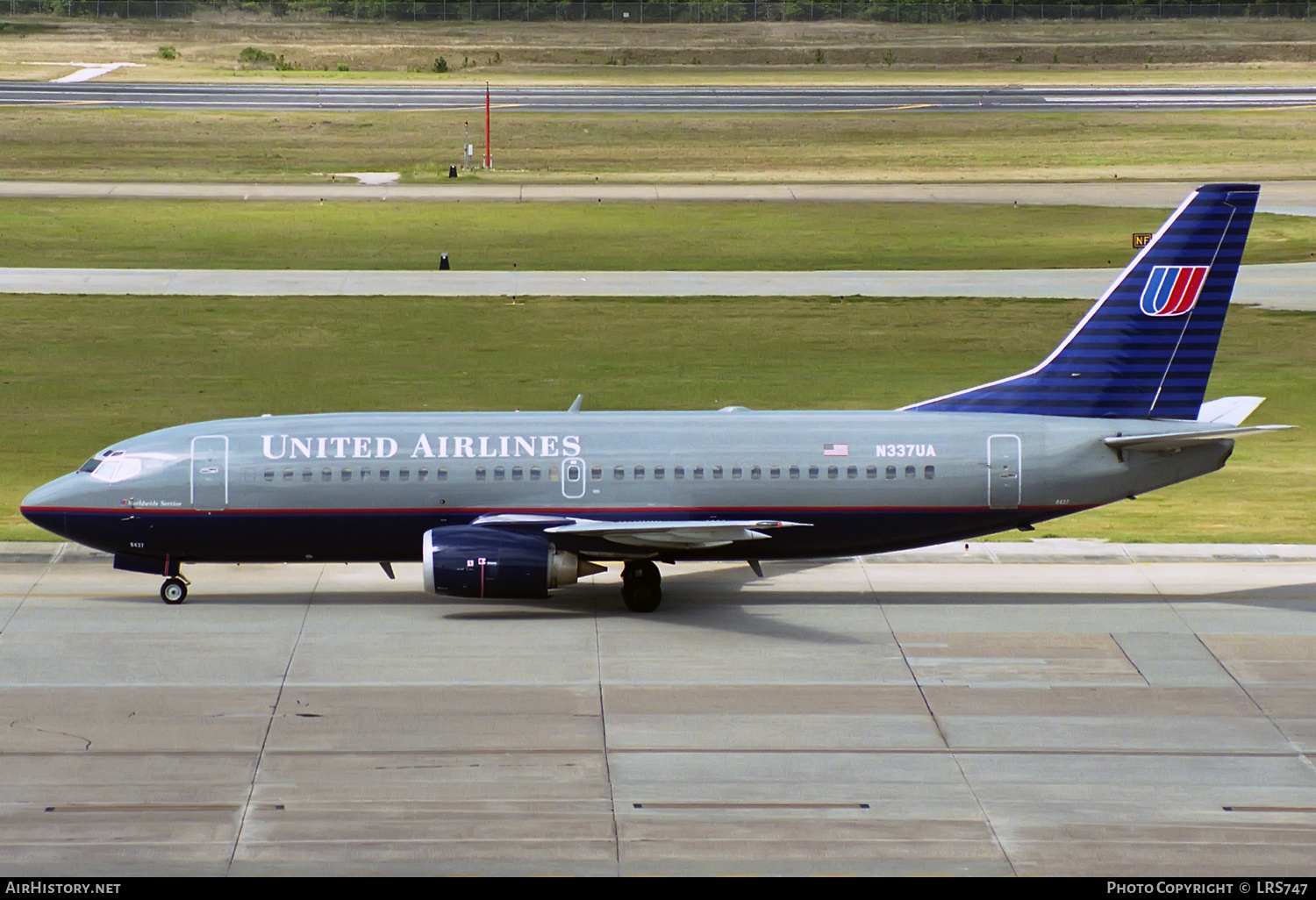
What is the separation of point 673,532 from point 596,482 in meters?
2.09

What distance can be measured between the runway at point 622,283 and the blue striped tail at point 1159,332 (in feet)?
103

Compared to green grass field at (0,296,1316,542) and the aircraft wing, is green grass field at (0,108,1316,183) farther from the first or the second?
the aircraft wing

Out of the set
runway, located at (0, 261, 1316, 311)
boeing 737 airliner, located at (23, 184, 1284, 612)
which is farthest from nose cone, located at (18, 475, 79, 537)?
runway, located at (0, 261, 1316, 311)

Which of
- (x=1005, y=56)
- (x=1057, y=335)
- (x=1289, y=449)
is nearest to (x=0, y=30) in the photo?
(x=1005, y=56)

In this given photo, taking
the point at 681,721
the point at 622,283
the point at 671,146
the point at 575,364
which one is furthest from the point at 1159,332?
the point at 671,146

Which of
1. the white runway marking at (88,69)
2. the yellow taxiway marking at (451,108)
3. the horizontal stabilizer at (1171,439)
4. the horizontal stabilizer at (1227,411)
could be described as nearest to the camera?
the horizontal stabilizer at (1171,439)

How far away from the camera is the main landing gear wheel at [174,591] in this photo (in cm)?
3206

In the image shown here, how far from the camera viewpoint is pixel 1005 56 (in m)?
160

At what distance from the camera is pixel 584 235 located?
3019 inches

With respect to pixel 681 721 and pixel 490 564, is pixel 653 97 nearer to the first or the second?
pixel 490 564

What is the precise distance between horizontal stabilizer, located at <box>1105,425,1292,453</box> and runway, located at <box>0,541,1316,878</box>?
321 cm

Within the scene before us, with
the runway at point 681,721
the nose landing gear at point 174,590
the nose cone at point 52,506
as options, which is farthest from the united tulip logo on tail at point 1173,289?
the nose cone at point 52,506

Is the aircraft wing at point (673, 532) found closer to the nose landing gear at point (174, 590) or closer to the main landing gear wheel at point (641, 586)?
the main landing gear wheel at point (641, 586)

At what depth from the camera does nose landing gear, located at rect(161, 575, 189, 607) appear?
32062mm
